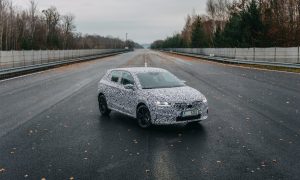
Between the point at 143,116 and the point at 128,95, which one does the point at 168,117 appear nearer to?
the point at 143,116

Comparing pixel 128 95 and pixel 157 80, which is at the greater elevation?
pixel 157 80

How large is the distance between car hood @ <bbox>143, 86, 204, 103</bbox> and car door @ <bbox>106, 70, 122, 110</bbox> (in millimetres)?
1387

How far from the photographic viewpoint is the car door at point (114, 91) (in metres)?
10.9

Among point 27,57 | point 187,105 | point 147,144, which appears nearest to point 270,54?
point 27,57

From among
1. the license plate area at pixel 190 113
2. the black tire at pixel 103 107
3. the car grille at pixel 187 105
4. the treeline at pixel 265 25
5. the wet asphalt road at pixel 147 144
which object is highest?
the treeline at pixel 265 25

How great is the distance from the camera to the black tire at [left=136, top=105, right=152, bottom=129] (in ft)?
31.0

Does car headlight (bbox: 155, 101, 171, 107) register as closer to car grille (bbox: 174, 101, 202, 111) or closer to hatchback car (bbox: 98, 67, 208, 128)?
hatchback car (bbox: 98, 67, 208, 128)

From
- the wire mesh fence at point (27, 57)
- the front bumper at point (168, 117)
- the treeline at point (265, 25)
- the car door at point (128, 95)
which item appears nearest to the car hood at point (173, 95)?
the front bumper at point (168, 117)

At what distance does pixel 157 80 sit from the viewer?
412 inches

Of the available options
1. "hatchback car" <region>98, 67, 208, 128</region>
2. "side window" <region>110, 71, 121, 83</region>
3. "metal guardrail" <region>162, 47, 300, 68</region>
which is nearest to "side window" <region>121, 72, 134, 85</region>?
"hatchback car" <region>98, 67, 208, 128</region>

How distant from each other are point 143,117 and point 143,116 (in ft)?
0.08

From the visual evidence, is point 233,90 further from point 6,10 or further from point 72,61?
point 6,10

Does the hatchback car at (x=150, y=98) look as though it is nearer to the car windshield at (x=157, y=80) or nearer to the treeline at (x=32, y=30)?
the car windshield at (x=157, y=80)

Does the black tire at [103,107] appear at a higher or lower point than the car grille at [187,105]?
lower
